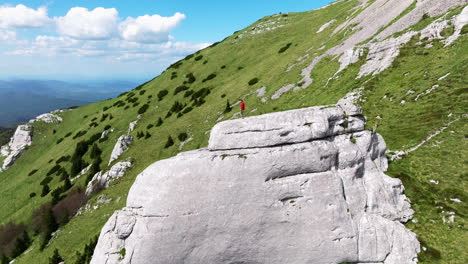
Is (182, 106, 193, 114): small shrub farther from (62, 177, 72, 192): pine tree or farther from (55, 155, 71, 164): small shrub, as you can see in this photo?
(55, 155, 71, 164): small shrub

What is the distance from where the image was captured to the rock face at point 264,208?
53.4 feet

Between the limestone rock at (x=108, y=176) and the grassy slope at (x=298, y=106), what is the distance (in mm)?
2083

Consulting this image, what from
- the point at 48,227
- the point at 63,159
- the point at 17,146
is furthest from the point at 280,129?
the point at 17,146

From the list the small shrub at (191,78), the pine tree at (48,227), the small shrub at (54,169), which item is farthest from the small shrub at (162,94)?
the pine tree at (48,227)

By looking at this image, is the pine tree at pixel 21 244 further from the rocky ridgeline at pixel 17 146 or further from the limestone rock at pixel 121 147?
the rocky ridgeline at pixel 17 146

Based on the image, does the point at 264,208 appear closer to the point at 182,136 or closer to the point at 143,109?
the point at 182,136

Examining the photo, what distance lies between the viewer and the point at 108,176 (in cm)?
4616

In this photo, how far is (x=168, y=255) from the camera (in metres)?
16.2

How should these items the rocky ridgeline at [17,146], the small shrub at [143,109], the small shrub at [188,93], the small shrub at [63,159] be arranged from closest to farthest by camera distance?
the small shrub at [63,159] → the small shrub at [188,93] → the small shrub at [143,109] → the rocky ridgeline at [17,146]

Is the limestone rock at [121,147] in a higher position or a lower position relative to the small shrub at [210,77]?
lower

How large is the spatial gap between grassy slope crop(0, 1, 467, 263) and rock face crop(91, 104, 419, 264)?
3238 millimetres

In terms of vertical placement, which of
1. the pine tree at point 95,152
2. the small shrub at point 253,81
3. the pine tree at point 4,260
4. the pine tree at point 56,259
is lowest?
the pine tree at point 4,260

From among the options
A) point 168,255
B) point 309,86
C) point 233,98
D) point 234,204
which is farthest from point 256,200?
point 233,98

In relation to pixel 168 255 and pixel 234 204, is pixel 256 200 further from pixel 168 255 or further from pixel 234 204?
pixel 168 255
